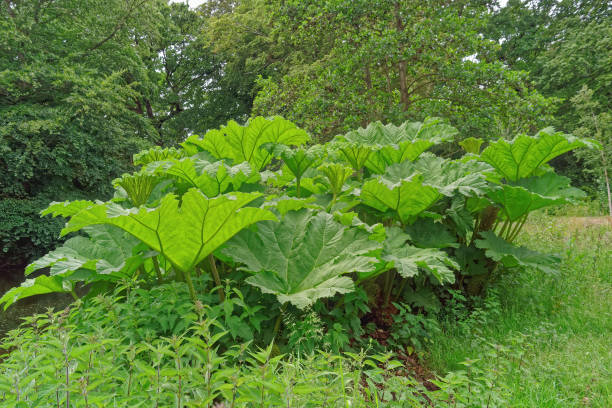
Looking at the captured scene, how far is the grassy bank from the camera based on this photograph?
1686 mm

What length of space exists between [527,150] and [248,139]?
232 cm

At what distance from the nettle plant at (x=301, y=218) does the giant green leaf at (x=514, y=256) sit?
0.04 ft

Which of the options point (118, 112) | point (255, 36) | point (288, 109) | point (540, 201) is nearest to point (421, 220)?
point (540, 201)

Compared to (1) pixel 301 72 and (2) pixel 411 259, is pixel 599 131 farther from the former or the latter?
(2) pixel 411 259

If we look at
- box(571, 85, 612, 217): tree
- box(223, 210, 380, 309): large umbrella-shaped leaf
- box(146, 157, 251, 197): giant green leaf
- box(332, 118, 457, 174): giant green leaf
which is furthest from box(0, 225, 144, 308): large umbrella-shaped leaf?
box(571, 85, 612, 217): tree

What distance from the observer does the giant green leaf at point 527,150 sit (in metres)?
2.76

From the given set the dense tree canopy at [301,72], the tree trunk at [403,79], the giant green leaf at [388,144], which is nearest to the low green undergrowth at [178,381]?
the giant green leaf at [388,144]

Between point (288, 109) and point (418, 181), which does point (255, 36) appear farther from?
point (418, 181)

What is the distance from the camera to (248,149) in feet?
9.25

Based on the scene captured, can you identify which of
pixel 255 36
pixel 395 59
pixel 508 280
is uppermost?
pixel 255 36

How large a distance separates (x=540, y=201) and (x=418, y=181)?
3.97 ft

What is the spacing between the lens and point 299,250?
6.42 feet

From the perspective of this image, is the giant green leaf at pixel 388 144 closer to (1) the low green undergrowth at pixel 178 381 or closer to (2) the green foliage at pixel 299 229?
(2) the green foliage at pixel 299 229

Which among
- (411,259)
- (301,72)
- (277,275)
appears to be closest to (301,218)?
(277,275)
